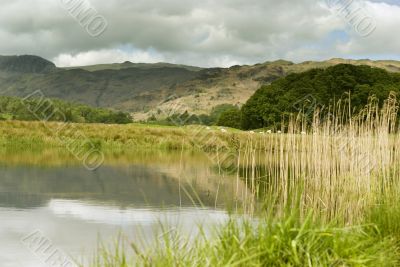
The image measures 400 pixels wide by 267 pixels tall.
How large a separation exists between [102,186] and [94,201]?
277cm

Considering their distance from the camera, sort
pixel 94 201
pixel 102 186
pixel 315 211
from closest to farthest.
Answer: pixel 315 211
pixel 94 201
pixel 102 186

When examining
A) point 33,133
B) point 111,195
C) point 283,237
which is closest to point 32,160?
point 33,133

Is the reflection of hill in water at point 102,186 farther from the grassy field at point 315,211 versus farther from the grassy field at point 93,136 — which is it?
the grassy field at point 93,136

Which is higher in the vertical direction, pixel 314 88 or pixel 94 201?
pixel 314 88

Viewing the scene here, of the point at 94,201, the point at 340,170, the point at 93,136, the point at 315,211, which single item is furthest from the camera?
the point at 93,136

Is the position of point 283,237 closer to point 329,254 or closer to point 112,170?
point 329,254

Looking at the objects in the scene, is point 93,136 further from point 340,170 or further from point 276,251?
point 276,251

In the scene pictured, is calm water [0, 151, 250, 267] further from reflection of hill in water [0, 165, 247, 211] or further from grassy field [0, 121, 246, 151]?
grassy field [0, 121, 246, 151]

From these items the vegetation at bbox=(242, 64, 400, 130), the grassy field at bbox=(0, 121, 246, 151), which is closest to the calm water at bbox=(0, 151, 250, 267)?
the grassy field at bbox=(0, 121, 246, 151)

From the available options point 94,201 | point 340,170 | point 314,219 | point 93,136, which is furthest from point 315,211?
point 93,136

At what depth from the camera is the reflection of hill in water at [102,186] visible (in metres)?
13.5

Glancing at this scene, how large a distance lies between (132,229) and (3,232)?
2.12m

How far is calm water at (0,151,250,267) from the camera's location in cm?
884

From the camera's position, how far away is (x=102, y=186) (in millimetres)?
16156
